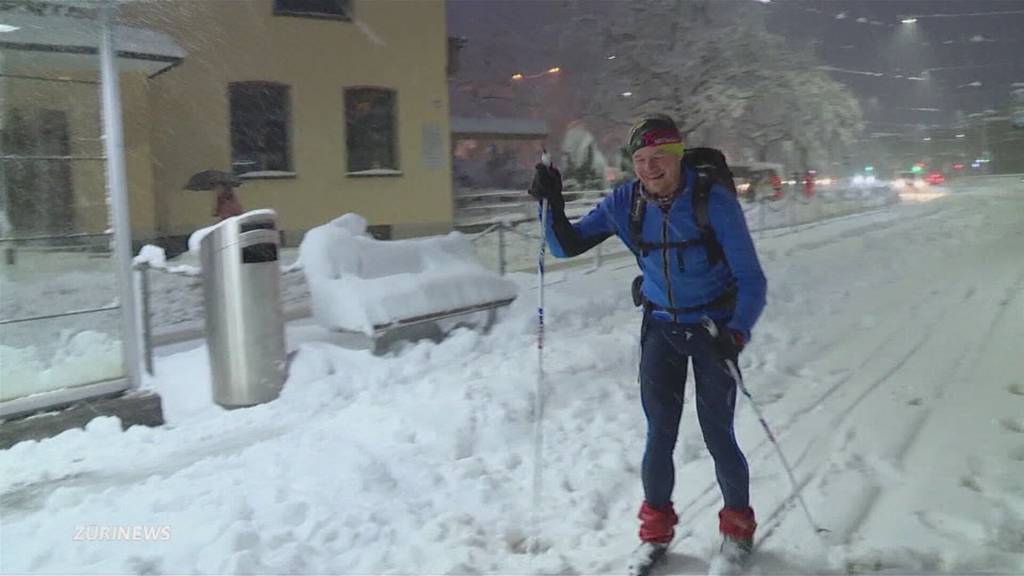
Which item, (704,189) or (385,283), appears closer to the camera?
(704,189)

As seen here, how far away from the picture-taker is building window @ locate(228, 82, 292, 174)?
55.8 feet

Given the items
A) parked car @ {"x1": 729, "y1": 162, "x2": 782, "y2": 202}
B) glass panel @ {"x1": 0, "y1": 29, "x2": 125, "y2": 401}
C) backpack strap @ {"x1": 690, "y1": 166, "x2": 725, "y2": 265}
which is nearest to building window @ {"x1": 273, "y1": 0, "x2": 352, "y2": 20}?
glass panel @ {"x1": 0, "y1": 29, "x2": 125, "y2": 401}

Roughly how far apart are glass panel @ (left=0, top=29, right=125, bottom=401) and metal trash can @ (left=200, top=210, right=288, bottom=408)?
2.27ft

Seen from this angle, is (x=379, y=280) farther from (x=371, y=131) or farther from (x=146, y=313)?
(x=371, y=131)

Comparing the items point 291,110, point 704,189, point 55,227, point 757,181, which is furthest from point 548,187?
point 757,181

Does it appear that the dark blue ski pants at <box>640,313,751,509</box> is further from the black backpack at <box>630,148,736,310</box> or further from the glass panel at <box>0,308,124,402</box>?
the glass panel at <box>0,308,124,402</box>

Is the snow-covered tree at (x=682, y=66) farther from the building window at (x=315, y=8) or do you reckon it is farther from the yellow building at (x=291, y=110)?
the building window at (x=315, y=8)

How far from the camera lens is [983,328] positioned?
8.21 meters

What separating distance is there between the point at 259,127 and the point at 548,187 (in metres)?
14.9

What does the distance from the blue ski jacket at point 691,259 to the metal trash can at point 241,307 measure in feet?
10.3

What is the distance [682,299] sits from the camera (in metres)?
3.52

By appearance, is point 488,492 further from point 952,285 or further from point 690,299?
point 952,285

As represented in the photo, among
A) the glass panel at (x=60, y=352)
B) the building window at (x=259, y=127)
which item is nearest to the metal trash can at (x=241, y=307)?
the glass panel at (x=60, y=352)

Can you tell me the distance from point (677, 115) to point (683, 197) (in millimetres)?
19966
